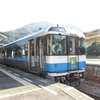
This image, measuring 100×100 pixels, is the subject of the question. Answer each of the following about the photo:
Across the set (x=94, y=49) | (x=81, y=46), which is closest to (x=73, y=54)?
(x=81, y=46)

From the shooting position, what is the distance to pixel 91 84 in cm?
1027

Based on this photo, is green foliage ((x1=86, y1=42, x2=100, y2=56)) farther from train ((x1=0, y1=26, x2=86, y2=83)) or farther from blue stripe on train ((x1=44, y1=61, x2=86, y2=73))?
blue stripe on train ((x1=44, y1=61, x2=86, y2=73))

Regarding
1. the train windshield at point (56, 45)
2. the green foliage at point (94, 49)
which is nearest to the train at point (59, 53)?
the train windshield at point (56, 45)

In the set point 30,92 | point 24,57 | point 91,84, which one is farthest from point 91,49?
point 30,92

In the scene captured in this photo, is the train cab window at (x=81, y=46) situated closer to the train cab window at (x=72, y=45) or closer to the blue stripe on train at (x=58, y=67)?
the train cab window at (x=72, y=45)

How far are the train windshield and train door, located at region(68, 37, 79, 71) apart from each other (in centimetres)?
53

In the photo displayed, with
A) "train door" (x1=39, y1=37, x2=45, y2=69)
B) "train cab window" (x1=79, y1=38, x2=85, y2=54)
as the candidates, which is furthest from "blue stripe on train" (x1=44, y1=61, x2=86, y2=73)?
"train cab window" (x1=79, y1=38, x2=85, y2=54)

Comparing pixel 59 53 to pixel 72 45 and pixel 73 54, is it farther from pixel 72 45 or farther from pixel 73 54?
pixel 72 45

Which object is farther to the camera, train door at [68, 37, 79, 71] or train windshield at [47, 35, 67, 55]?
train door at [68, 37, 79, 71]

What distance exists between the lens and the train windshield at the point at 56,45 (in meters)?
6.36

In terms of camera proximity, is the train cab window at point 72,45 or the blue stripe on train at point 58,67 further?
the train cab window at point 72,45

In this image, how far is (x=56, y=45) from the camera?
6453 mm

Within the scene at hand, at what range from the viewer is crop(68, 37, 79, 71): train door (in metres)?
6.93

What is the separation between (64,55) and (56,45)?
2.43 ft
